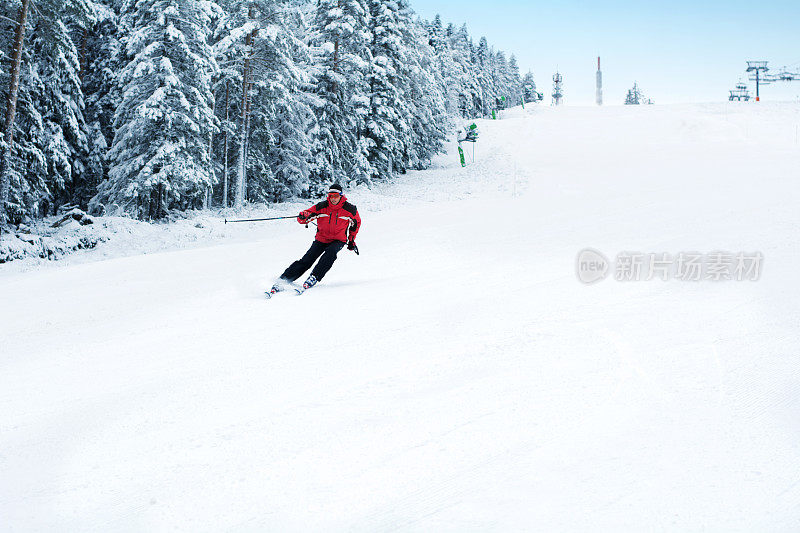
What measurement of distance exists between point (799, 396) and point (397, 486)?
301cm

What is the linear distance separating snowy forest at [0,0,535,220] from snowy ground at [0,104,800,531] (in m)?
9.70

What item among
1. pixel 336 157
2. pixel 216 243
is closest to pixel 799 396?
pixel 216 243

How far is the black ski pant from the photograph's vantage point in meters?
7.93

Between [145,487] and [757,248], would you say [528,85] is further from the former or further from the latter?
[145,487]

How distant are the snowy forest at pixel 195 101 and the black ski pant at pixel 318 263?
11106 millimetres

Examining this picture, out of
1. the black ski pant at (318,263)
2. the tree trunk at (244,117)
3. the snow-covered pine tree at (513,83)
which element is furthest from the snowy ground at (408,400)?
the snow-covered pine tree at (513,83)

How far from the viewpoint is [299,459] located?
10.3 feet

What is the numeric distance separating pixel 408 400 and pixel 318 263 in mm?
4460

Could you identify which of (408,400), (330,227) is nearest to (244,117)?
(330,227)

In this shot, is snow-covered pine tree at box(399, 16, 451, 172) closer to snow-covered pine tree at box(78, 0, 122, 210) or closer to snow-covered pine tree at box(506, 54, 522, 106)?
snow-covered pine tree at box(78, 0, 122, 210)

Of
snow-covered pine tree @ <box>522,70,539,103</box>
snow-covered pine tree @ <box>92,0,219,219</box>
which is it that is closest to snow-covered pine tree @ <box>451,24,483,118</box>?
snow-covered pine tree @ <box>522,70,539,103</box>

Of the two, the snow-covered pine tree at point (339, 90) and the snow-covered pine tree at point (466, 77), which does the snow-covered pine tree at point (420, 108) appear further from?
the snow-covered pine tree at point (466, 77)

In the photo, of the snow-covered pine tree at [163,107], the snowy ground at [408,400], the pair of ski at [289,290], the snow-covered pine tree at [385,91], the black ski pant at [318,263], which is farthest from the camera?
the snow-covered pine tree at [385,91]

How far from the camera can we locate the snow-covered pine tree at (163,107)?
701 inches
